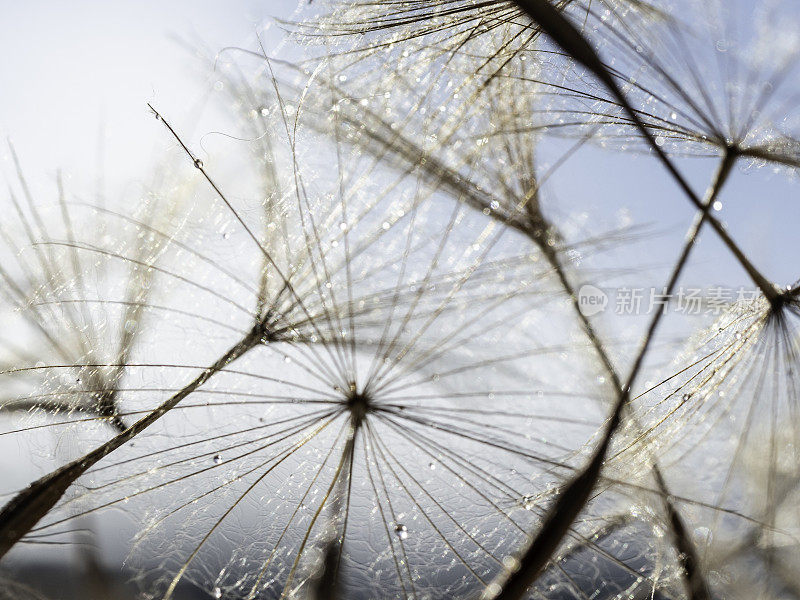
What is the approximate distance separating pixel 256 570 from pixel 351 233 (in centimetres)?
62

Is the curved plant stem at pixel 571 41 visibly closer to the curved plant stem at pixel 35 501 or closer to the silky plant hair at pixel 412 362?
the silky plant hair at pixel 412 362

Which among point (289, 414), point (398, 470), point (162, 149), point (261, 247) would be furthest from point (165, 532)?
point (162, 149)

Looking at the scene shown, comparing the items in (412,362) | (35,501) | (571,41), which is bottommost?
(35,501)

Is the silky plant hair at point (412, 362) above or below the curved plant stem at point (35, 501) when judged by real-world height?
above

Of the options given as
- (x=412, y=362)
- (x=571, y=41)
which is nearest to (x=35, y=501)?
(x=412, y=362)

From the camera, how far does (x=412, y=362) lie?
98cm

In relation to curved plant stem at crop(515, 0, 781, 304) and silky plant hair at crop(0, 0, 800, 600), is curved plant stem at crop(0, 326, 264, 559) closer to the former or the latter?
silky plant hair at crop(0, 0, 800, 600)

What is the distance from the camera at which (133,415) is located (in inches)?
36.8

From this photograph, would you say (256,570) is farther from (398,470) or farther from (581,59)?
(581,59)

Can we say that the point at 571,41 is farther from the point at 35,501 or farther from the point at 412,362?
the point at 35,501

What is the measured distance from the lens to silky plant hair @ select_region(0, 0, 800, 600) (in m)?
0.92

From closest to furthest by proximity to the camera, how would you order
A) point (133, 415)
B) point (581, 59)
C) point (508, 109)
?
1. point (581, 59)
2. point (133, 415)
3. point (508, 109)

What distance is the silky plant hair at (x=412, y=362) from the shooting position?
0.92 metres

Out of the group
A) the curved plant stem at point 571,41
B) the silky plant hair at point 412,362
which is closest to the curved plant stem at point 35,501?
the silky plant hair at point 412,362
